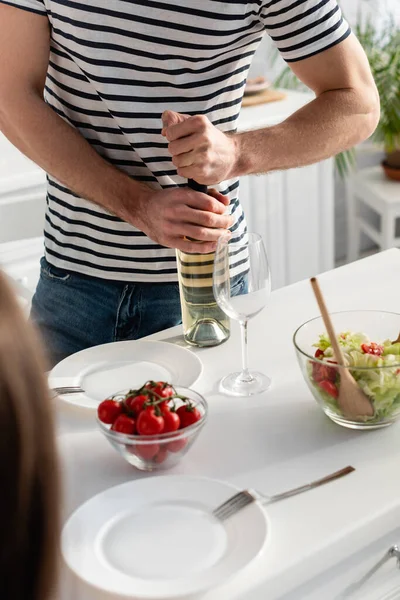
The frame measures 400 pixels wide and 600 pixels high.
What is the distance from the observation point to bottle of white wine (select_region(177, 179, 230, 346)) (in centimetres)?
127

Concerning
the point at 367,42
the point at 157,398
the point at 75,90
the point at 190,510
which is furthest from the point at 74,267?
the point at 367,42

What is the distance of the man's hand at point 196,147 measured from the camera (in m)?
1.23

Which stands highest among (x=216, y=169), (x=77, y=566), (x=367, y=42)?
(x=216, y=169)

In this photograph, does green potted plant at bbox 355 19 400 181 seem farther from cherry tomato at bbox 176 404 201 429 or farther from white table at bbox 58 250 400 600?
cherry tomato at bbox 176 404 201 429

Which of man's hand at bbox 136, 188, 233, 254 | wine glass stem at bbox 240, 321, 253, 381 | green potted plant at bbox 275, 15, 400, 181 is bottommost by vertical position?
green potted plant at bbox 275, 15, 400, 181

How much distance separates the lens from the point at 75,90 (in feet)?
4.88

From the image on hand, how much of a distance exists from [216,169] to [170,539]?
2.00ft

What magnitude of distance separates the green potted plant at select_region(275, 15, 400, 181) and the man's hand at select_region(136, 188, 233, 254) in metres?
1.93

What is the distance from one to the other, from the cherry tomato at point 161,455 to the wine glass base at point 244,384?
21cm

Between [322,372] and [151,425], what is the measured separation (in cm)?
22

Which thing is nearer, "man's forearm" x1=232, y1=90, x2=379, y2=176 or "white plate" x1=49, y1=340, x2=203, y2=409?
"white plate" x1=49, y1=340, x2=203, y2=409

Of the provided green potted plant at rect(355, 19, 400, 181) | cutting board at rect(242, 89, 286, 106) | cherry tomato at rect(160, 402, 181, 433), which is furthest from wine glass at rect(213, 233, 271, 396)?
green potted plant at rect(355, 19, 400, 181)

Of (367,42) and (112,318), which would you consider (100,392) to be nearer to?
(112,318)

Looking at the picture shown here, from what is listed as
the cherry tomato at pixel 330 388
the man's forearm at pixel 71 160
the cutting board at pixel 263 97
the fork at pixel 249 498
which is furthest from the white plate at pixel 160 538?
the cutting board at pixel 263 97
